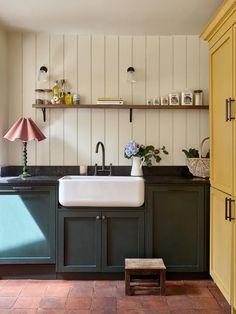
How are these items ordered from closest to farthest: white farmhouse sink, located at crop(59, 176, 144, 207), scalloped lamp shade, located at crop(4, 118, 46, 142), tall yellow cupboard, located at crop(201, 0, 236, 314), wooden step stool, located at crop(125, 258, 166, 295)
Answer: tall yellow cupboard, located at crop(201, 0, 236, 314) → wooden step stool, located at crop(125, 258, 166, 295) → white farmhouse sink, located at crop(59, 176, 144, 207) → scalloped lamp shade, located at crop(4, 118, 46, 142)

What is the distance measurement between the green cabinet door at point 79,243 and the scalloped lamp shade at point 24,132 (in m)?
0.77

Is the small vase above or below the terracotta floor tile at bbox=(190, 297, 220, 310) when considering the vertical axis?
above

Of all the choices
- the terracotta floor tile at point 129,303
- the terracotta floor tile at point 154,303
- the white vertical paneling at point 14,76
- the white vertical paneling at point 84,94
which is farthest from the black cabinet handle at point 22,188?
the terracotta floor tile at point 154,303

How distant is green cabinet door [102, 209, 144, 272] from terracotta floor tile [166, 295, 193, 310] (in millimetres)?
442

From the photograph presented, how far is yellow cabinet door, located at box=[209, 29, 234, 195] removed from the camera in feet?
6.96

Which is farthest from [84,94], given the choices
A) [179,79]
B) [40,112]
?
[179,79]

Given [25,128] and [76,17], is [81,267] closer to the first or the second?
[25,128]

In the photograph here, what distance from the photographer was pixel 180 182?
2.79 metres

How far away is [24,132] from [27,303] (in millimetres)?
1432

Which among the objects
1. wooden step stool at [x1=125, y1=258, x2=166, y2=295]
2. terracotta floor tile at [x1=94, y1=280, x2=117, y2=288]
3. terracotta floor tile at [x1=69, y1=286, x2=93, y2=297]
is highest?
wooden step stool at [x1=125, y1=258, x2=166, y2=295]

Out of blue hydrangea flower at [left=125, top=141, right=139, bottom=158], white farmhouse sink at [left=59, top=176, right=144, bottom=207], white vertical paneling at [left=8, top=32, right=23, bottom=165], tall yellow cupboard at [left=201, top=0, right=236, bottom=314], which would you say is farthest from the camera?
white vertical paneling at [left=8, top=32, right=23, bottom=165]

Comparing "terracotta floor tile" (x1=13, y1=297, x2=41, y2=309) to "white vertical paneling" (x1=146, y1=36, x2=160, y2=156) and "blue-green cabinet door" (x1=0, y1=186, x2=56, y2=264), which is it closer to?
"blue-green cabinet door" (x1=0, y1=186, x2=56, y2=264)

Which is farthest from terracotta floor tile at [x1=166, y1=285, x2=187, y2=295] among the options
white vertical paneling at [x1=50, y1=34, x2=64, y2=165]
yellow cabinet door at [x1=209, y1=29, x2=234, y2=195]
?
white vertical paneling at [x1=50, y1=34, x2=64, y2=165]

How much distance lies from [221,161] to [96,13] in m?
1.62
